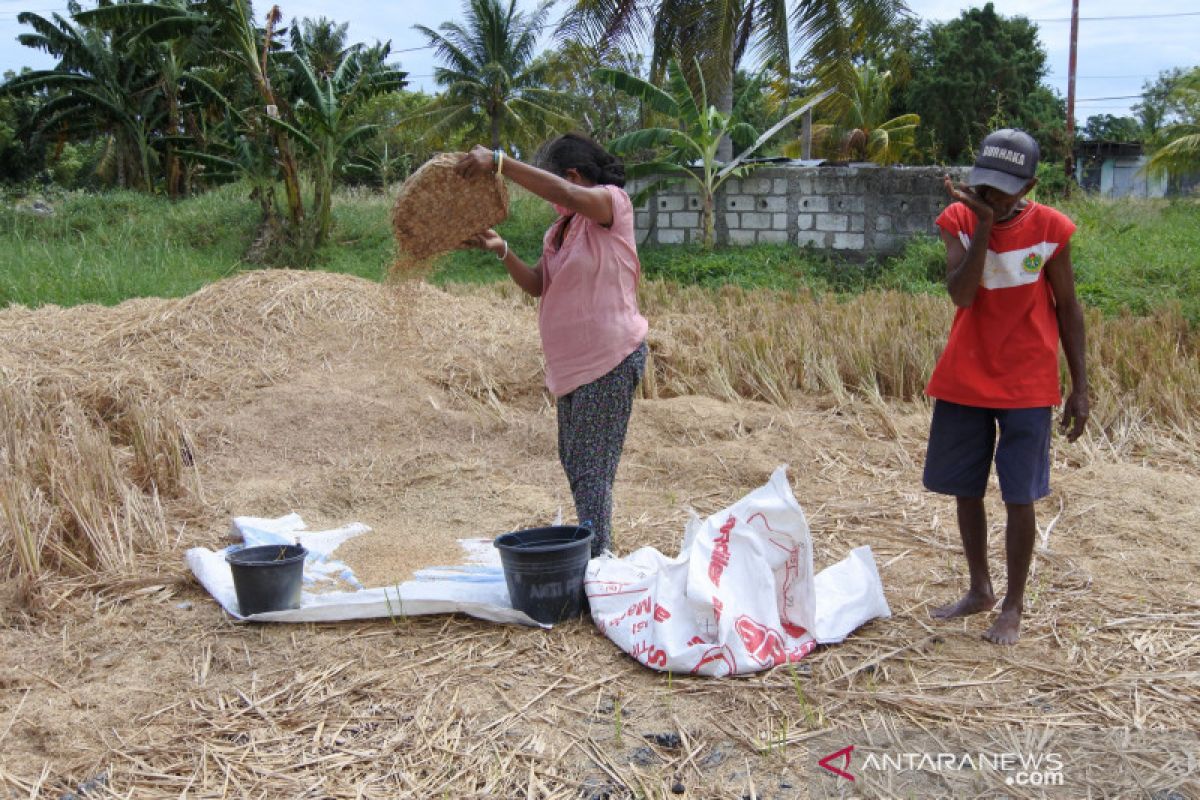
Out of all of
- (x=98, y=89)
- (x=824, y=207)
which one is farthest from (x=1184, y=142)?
(x=98, y=89)

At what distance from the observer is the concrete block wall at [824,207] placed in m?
11.8

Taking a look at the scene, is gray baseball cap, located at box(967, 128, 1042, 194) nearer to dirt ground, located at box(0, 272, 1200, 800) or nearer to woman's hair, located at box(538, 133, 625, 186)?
woman's hair, located at box(538, 133, 625, 186)

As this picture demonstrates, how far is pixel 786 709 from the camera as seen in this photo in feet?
7.43

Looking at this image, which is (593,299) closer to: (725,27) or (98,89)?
(725,27)

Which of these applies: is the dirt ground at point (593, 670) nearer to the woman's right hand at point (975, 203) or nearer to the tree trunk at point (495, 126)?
the woman's right hand at point (975, 203)

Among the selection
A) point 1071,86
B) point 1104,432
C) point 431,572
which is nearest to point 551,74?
point 1071,86

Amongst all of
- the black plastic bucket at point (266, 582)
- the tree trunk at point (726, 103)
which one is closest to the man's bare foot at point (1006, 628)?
the black plastic bucket at point (266, 582)

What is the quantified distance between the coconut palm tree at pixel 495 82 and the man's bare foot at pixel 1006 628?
17.1 m

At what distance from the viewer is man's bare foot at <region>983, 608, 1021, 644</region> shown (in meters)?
2.56

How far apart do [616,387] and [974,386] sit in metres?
0.97

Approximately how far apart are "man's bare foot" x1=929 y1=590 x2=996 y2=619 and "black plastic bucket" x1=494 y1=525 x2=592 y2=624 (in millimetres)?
1002

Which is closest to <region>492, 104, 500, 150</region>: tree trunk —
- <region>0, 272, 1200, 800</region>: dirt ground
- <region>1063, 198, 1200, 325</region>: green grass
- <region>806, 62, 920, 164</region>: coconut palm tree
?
<region>806, 62, 920, 164</region>: coconut palm tree

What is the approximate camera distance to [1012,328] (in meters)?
2.50

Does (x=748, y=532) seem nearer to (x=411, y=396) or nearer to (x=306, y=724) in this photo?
(x=306, y=724)
